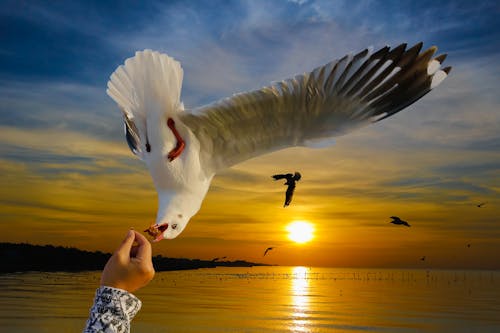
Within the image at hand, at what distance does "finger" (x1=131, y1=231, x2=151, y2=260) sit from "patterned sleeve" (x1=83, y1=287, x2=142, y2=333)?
0.07m

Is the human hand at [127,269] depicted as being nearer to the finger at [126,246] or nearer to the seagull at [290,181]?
the finger at [126,246]

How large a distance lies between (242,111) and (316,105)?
47 centimetres

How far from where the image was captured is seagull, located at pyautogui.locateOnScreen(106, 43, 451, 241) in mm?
2688

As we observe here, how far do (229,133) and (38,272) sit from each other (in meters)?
48.9

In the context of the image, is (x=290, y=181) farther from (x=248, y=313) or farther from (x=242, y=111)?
(x=248, y=313)

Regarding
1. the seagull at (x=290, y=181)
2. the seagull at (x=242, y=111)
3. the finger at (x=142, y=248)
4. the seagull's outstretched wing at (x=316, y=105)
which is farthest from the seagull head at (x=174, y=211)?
the seagull at (x=290, y=181)

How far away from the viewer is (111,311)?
1093mm

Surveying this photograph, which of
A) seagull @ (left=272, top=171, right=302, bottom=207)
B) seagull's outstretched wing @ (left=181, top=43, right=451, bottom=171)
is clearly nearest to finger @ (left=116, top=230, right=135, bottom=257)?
seagull's outstretched wing @ (left=181, top=43, right=451, bottom=171)

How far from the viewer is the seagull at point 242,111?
8.82 feet

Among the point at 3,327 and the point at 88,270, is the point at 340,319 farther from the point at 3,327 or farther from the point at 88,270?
the point at 88,270

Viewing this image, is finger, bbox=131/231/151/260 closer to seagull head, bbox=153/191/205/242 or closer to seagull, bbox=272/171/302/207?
seagull head, bbox=153/191/205/242

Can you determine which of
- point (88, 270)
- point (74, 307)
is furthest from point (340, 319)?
point (88, 270)

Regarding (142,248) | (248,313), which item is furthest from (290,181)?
(248,313)

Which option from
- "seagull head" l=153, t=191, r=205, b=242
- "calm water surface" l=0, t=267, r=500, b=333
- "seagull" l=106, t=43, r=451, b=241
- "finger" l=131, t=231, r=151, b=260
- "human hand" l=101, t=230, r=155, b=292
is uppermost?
"calm water surface" l=0, t=267, r=500, b=333
